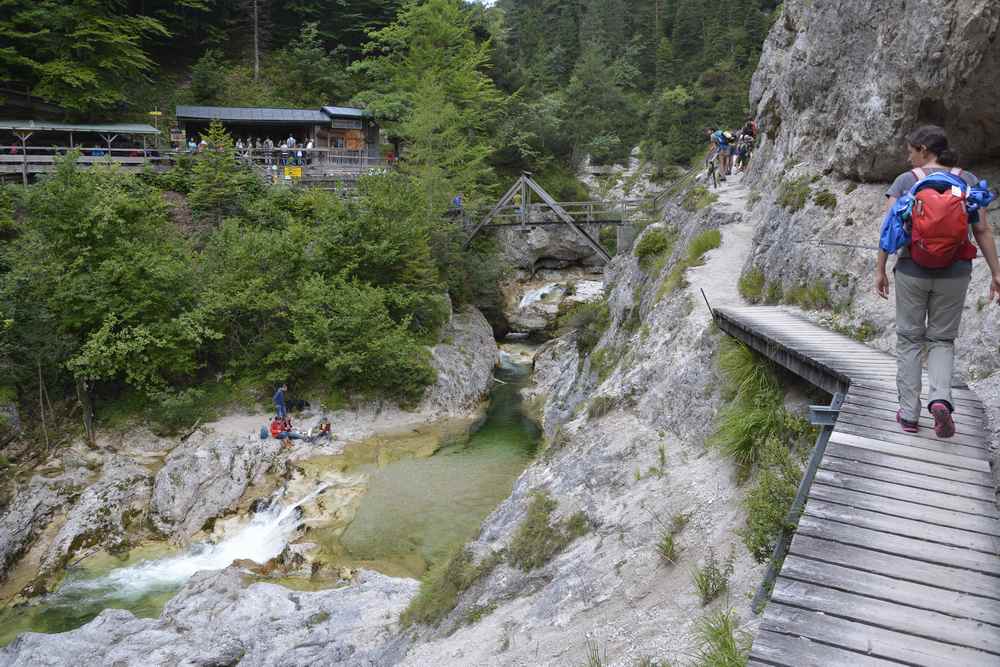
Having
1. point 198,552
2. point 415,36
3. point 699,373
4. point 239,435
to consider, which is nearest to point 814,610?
point 699,373

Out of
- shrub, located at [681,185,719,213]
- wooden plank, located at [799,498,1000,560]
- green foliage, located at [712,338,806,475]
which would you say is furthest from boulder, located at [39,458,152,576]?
shrub, located at [681,185,719,213]

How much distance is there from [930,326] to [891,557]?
203 centimetres

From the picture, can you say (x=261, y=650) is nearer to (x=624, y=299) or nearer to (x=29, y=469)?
(x=29, y=469)

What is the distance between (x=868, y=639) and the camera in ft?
10.5

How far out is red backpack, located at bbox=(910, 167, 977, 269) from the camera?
4559mm

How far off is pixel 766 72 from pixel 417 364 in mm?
15788

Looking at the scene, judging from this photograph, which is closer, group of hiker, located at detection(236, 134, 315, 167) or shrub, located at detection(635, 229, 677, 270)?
shrub, located at detection(635, 229, 677, 270)

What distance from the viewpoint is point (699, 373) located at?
33.4 ft

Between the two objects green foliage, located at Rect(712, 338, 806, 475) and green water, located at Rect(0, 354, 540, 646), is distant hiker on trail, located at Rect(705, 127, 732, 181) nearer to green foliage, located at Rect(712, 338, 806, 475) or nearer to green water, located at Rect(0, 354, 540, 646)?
green water, located at Rect(0, 354, 540, 646)

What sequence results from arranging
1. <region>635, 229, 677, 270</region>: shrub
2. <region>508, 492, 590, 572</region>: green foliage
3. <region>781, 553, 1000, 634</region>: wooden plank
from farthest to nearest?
1. <region>635, 229, 677, 270</region>: shrub
2. <region>508, 492, 590, 572</region>: green foliage
3. <region>781, 553, 1000, 634</region>: wooden plank

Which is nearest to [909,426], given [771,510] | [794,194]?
[771,510]

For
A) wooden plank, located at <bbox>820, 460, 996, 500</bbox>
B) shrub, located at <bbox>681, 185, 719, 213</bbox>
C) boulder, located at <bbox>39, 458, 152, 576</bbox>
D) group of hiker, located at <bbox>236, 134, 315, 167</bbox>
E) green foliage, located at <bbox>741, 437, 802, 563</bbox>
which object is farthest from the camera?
group of hiker, located at <bbox>236, 134, 315, 167</bbox>

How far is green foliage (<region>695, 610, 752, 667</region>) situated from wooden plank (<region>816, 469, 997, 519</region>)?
116 cm

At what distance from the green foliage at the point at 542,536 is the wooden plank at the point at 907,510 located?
13.9 ft
